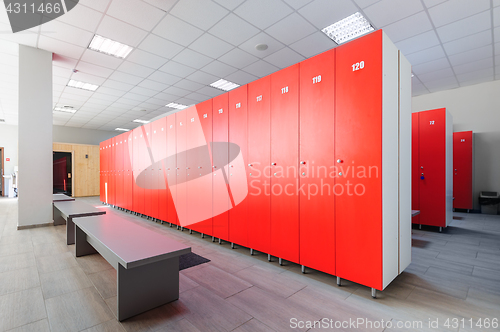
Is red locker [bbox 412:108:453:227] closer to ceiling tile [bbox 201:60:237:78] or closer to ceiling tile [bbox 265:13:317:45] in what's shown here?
ceiling tile [bbox 265:13:317:45]

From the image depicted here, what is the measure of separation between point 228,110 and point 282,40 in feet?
5.32

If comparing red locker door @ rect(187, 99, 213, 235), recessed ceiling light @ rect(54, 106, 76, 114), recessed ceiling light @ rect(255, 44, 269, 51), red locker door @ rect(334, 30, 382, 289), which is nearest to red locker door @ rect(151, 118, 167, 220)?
red locker door @ rect(187, 99, 213, 235)

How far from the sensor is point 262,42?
417 centimetres

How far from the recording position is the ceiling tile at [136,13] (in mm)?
3223

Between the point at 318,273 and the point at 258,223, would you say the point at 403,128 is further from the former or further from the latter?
the point at 258,223

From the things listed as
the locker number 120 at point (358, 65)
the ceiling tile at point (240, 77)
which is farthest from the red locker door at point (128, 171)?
the locker number 120 at point (358, 65)

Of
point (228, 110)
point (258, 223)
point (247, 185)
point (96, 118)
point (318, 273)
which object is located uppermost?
point (96, 118)

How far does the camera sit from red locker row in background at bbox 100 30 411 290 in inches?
85.5

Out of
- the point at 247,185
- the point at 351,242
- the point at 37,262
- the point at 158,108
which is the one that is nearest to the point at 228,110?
the point at 247,185

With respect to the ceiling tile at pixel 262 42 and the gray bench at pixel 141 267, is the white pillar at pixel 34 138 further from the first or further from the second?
the ceiling tile at pixel 262 42

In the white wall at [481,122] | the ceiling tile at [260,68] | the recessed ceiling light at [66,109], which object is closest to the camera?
the ceiling tile at [260,68]

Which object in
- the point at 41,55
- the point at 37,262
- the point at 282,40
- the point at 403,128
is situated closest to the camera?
the point at 403,128

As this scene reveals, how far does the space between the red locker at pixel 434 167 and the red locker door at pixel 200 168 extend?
13.3ft

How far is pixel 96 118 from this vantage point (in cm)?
973
